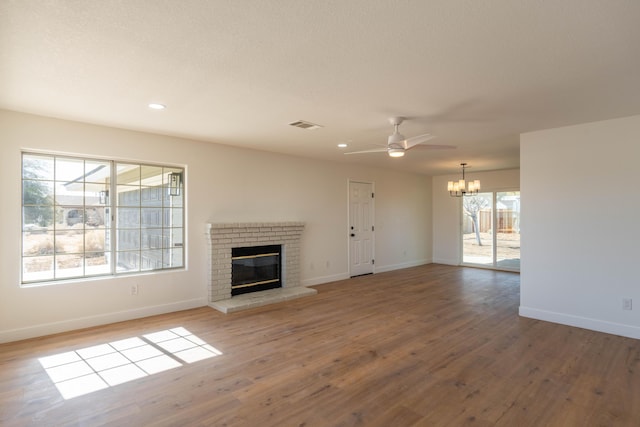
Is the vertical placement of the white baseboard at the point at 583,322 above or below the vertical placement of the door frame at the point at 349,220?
below

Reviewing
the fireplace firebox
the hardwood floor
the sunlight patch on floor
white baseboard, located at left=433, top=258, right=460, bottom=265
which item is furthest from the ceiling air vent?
white baseboard, located at left=433, top=258, right=460, bottom=265

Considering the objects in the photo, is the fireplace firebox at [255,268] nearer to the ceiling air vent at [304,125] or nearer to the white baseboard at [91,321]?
the white baseboard at [91,321]

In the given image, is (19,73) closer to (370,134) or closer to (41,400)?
(41,400)

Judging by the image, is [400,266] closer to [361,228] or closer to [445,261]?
[445,261]

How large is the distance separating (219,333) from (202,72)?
289 centimetres

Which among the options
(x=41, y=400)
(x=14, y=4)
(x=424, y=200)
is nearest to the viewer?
(x=14, y=4)

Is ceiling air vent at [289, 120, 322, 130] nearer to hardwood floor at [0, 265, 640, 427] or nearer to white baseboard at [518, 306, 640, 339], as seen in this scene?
hardwood floor at [0, 265, 640, 427]

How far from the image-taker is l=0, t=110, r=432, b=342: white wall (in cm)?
376

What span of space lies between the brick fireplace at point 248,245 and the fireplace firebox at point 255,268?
11 cm

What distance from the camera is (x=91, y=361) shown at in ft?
10.6

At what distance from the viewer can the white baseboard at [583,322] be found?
3908 mm

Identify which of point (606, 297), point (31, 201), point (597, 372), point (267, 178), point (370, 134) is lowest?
point (597, 372)

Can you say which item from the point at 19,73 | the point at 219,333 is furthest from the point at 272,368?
the point at 19,73

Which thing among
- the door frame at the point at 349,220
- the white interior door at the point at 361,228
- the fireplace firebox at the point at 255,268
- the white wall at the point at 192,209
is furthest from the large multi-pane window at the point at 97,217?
the white interior door at the point at 361,228
